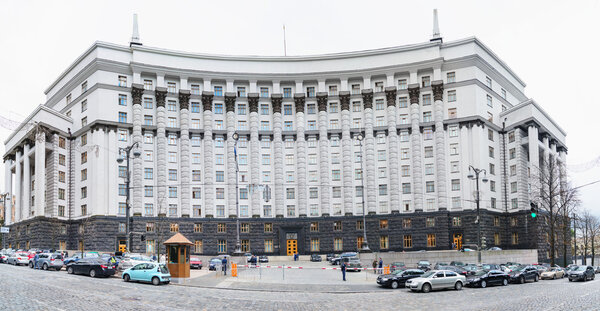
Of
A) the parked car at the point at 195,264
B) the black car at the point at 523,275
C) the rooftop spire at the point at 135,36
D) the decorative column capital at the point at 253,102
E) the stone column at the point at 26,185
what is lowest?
the black car at the point at 523,275

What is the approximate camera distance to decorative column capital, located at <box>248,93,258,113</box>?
291 ft

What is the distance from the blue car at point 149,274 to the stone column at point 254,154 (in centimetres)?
4626

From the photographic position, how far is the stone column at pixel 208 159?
85375 millimetres

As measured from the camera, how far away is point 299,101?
89.4m

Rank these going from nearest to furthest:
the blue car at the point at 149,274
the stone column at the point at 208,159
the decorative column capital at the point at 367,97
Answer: the blue car at the point at 149,274, the stone column at the point at 208,159, the decorative column capital at the point at 367,97

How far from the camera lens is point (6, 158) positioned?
4045 inches

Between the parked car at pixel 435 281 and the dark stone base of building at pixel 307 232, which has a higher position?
the dark stone base of building at pixel 307 232

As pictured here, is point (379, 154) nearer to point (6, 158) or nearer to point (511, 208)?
point (511, 208)

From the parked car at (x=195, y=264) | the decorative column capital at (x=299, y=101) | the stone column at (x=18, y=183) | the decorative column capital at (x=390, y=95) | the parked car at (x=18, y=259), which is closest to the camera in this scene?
the parked car at (x=18, y=259)

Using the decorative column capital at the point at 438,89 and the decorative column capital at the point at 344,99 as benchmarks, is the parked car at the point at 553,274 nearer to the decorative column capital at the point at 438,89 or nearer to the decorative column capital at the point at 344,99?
the decorative column capital at the point at 438,89

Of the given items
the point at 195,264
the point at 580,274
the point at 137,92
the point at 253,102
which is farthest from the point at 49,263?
the point at 580,274

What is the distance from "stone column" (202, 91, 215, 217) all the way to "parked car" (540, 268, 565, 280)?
48.6 metres

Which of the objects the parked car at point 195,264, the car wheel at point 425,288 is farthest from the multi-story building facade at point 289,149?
the car wheel at point 425,288

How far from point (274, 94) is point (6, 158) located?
52681 mm
